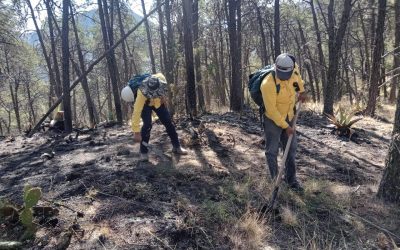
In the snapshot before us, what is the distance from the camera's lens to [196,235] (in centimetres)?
403

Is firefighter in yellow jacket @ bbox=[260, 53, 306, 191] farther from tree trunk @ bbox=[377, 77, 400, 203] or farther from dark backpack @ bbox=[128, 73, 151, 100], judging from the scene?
dark backpack @ bbox=[128, 73, 151, 100]

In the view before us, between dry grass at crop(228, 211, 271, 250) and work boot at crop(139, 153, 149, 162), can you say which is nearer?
dry grass at crop(228, 211, 271, 250)

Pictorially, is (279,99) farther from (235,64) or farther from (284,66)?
(235,64)

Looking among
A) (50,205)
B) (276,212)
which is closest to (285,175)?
(276,212)

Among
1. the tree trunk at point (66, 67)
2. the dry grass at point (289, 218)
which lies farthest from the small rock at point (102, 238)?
the tree trunk at point (66, 67)

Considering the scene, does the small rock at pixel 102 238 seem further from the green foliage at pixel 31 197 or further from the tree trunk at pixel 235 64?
the tree trunk at pixel 235 64

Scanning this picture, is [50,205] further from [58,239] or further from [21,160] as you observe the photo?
[21,160]

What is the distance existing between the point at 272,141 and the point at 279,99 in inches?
22.4

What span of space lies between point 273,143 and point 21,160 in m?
4.97

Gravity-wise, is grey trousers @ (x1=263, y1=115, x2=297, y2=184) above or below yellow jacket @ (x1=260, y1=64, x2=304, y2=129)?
below

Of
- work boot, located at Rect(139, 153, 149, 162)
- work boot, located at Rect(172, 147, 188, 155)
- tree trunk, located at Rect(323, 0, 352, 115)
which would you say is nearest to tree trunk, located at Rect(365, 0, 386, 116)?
tree trunk, located at Rect(323, 0, 352, 115)

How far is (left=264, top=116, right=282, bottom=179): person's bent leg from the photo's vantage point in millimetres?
5254

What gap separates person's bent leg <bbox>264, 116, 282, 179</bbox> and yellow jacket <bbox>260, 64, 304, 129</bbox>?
16 cm

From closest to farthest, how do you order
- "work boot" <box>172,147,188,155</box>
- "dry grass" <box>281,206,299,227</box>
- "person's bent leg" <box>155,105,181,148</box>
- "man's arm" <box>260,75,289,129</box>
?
"dry grass" <box>281,206,299,227</box> → "man's arm" <box>260,75,289,129</box> → "person's bent leg" <box>155,105,181,148</box> → "work boot" <box>172,147,188,155</box>
